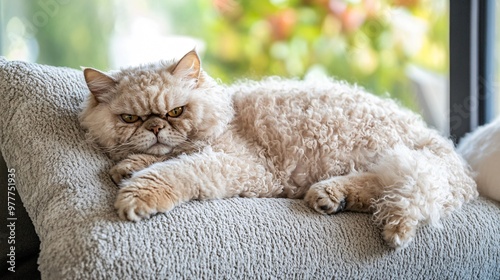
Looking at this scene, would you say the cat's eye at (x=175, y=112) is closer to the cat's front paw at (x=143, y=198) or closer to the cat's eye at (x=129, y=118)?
the cat's eye at (x=129, y=118)

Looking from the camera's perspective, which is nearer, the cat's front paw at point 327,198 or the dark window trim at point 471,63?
the cat's front paw at point 327,198

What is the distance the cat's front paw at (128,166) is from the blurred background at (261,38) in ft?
4.03

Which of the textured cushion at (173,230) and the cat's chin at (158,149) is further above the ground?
the cat's chin at (158,149)

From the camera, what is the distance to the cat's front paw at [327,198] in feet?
4.58

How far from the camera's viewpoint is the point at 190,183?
1334 millimetres

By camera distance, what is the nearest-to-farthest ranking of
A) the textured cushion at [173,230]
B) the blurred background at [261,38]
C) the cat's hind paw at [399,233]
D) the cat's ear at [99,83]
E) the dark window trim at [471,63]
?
the textured cushion at [173,230] < the cat's hind paw at [399,233] < the cat's ear at [99,83] < the dark window trim at [471,63] < the blurred background at [261,38]

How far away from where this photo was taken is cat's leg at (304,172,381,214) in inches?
55.2

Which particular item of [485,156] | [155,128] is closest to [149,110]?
[155,128]

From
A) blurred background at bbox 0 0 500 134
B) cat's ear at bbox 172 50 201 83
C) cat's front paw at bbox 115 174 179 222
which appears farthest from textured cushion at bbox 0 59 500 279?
blurred background at bbox 0 0 500 134

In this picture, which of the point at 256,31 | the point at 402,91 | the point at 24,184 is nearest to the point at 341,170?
the point at 24,184

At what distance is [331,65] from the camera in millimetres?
2840

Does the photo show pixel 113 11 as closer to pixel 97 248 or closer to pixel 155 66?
pixel 155 66

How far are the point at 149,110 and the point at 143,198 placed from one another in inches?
11.3

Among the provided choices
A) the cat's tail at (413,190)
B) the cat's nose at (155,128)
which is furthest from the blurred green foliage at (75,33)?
the cat's tail at (413,190)
